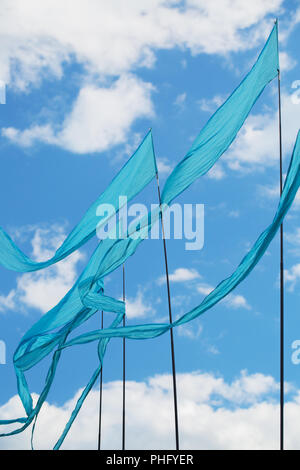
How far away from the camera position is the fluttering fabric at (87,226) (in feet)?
29.8

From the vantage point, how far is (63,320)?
9805 mm

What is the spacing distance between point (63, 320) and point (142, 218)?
100 inches

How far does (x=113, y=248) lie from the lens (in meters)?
8.77

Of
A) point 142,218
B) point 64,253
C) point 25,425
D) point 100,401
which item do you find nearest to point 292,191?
point 142,218

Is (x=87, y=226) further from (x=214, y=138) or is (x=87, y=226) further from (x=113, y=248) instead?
(x=214, y=138)

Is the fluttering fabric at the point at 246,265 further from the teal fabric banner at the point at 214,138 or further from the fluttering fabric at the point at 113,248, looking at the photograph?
the teal fabric banner at the point at 214,138

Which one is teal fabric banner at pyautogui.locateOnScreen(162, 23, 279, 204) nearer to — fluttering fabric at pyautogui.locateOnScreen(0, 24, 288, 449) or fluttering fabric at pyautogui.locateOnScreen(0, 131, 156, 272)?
fluttering fabric at pyautogui.locateOnScreen(0, 24, 288, 449)

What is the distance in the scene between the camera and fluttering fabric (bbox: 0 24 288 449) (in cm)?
850

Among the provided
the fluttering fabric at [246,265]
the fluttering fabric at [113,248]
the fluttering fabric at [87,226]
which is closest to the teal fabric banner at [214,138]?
the fluttering fabric at [113,248]

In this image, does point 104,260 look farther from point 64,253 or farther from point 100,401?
point 100,401

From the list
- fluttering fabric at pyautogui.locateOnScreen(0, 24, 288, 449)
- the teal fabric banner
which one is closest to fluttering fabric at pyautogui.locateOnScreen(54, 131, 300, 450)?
fluttering fabric at pyautogui.locateOnScreen(0, 24, 288, 449)

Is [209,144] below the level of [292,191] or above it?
above

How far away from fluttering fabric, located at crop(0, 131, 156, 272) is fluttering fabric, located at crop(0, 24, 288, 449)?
2 cm
